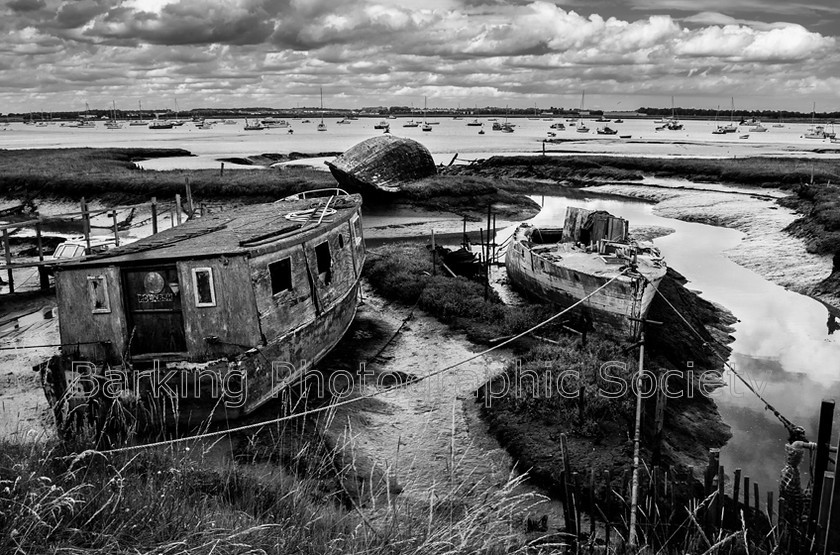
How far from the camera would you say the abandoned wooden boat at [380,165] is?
136 ft

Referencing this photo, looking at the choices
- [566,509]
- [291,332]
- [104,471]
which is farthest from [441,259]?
[104,471]

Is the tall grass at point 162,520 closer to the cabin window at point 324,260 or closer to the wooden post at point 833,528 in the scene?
the wooden post at point 833,528

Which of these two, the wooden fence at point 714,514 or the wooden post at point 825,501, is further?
the wooden fence at point 714,514

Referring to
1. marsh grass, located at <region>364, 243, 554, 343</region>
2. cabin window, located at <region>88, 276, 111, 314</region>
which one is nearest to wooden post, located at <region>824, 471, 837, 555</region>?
marsh grass, located at <region>364, 243, 554, 343</region>

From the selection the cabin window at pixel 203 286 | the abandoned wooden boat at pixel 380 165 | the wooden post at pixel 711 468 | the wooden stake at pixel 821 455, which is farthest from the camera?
the abandoned wooden boat at pixel 380 165

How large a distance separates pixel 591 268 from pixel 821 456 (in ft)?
40.2

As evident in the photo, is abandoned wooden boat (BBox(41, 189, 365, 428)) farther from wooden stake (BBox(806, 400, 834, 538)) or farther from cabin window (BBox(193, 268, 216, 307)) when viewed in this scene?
wooden stake (BBox(806, 400, 834, 538))

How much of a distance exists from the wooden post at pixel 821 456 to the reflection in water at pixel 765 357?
3992mm

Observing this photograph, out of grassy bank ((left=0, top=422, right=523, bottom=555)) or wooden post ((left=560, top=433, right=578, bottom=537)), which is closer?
grassy bank ((left=0, top=422, right=523, bottom=555))

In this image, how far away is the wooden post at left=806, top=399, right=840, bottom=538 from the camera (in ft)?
21.2

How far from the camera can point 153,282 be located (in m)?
12.6

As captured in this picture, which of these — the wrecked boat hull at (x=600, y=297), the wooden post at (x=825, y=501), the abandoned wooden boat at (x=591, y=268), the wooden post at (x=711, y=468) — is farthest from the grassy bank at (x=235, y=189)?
the wooden post at (x=825, y=501)

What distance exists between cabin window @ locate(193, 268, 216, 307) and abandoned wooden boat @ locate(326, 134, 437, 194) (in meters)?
29.2

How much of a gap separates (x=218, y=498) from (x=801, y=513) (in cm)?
674
